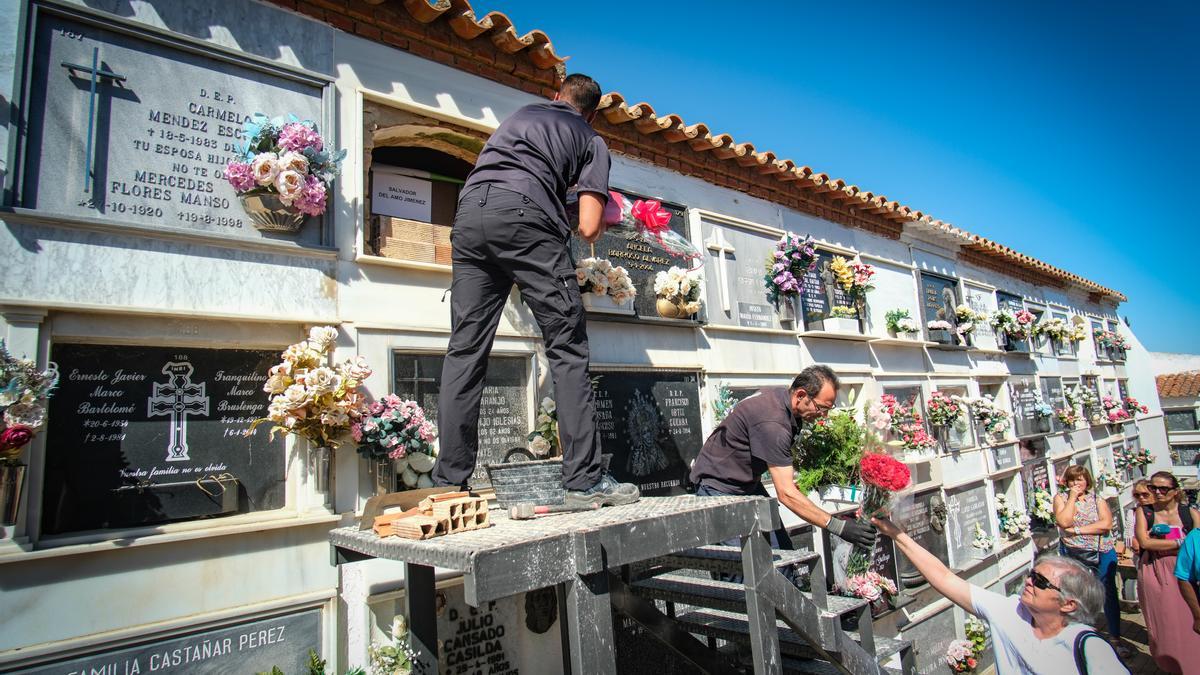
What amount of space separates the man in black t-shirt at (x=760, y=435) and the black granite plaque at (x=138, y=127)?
2.84m

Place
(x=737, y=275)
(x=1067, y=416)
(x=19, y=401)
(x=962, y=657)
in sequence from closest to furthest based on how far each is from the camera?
(x=19, y=401) → (x=737, y=275) → (x=962, y=657) → (x=1067, y=416)

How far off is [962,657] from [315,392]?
24.0 feet

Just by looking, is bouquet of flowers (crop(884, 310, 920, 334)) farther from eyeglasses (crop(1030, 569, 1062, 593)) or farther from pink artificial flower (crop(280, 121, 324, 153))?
pink artificial flower (crop(280, 121, 324, 153))

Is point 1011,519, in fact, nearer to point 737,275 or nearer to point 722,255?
point 737,275

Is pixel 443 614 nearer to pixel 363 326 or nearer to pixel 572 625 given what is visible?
pixel 363 326

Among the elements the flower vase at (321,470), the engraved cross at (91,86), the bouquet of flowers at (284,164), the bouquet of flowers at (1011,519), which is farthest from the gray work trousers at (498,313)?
the bouquet of flowers at (1011,519)

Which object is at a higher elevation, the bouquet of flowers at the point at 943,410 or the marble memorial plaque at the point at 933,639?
the bouquet of flowers at the point at 943,410

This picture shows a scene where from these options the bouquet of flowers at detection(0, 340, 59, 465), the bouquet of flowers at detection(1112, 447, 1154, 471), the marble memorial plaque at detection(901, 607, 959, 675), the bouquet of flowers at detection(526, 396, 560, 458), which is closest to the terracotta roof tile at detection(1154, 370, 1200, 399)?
the bouquet of flowers at detection(1112, 447, 1154, 471)

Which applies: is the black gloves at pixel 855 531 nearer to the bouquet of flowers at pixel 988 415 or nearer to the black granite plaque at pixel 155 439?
the black granite plaque at pixel 155 439

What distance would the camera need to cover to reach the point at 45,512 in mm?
2971

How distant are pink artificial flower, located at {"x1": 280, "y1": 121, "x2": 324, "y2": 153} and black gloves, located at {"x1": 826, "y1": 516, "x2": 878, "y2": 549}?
3592 millimetres

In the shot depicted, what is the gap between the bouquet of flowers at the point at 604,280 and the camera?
501 centimetres

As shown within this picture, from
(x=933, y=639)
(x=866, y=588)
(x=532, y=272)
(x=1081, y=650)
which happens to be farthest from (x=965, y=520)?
(x=532, y=272)

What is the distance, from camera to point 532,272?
2791mm
